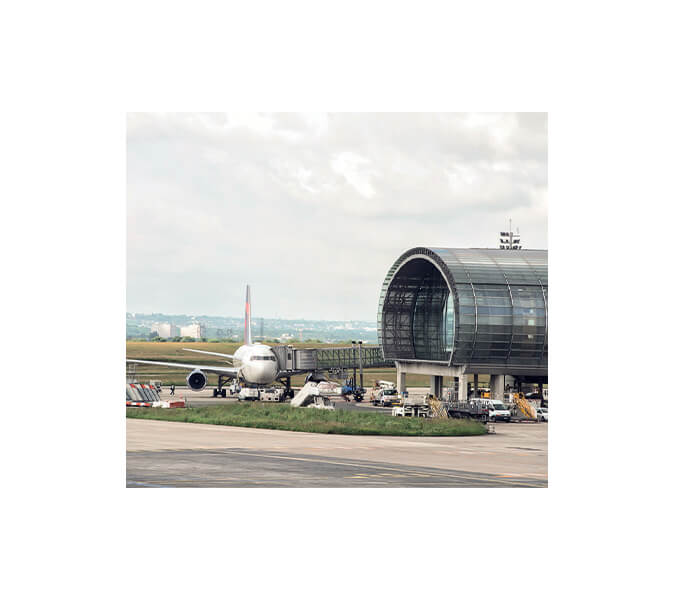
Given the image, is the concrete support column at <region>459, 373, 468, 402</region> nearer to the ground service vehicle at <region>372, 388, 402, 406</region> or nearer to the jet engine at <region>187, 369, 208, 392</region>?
the ground service vehicle at <region>372, 388, 402, 406</region>

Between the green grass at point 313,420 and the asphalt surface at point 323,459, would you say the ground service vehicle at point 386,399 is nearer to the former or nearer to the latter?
the green grass at point 313,420

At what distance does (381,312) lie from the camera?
11619 centimetres

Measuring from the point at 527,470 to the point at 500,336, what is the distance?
183 ft

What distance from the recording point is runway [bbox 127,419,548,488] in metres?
35.0

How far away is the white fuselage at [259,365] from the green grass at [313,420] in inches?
735

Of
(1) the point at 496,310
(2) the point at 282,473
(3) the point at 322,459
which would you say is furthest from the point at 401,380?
(2) the point at 282,473

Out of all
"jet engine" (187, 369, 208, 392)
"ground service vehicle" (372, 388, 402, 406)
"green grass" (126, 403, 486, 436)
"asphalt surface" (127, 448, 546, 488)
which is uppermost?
"asphalt surface" (127, 448, 546, 488)

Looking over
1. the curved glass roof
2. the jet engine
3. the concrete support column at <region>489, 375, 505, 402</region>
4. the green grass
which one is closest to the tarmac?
the green grass

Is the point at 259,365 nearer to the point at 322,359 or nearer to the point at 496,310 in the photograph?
the point at 322,359

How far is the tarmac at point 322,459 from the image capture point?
115 ft

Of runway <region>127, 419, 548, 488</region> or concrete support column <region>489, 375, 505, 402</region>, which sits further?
concrete support column <region>489, 375, 505, 402</region>

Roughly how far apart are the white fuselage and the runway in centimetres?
3585

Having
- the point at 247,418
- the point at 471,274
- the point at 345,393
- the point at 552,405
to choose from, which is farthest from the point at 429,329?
the point at 552,405

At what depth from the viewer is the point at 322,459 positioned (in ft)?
141
